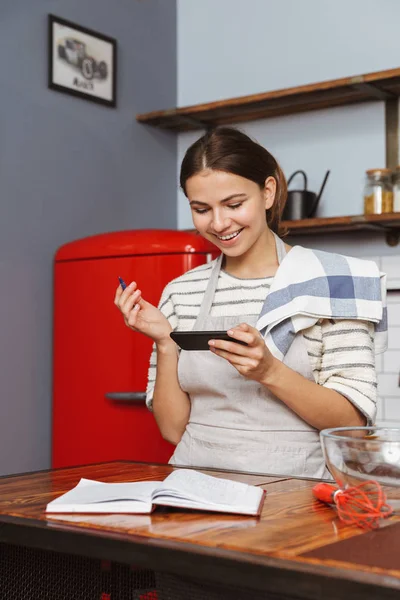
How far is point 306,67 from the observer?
357cm

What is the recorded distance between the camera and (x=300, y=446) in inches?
75.8

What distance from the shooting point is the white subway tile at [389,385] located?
318 cm

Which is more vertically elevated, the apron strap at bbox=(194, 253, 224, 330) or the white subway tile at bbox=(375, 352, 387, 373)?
the apron strap at bbox=(194, 253, 224, 330)

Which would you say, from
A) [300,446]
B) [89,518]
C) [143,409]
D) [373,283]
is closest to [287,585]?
[89,518]

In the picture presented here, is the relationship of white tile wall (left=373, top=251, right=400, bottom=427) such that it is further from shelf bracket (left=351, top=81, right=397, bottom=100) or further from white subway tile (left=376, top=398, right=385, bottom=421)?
shelf bracket (left=351, top=81, right=397, bottom=100)

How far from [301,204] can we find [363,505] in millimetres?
2267

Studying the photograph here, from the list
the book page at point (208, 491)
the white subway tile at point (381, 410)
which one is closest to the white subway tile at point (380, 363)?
the white subway tile at point (381, 410)

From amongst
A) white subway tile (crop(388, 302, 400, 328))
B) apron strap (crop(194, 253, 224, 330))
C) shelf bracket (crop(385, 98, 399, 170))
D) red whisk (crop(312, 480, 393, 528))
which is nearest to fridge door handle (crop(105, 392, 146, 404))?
apron strap (crop(194, 253, 224, 330))

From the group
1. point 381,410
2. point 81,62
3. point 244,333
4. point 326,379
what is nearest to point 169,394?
point 326,379

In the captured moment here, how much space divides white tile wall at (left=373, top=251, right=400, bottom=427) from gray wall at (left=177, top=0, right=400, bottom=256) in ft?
0.59

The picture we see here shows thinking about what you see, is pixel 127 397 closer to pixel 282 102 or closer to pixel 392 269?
pixel 392 269

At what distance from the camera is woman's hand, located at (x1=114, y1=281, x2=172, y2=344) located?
2.05 metres

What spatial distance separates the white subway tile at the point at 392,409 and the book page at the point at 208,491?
1.85 meters

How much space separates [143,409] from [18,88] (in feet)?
4.27
